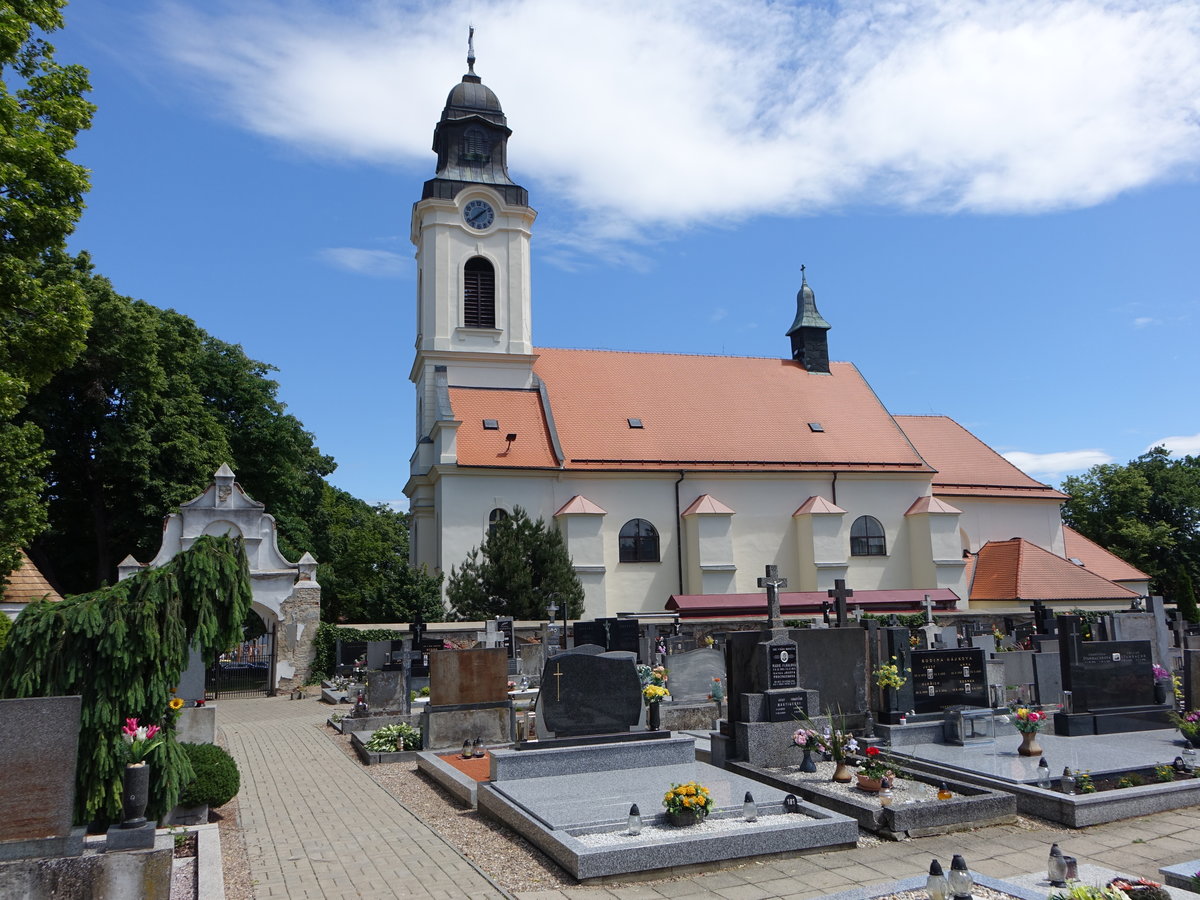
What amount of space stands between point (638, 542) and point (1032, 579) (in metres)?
14.4

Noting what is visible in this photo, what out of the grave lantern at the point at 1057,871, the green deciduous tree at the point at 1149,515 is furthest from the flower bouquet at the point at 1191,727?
the green deciduous tree at the point at 1149,515

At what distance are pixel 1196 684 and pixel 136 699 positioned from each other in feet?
43.8

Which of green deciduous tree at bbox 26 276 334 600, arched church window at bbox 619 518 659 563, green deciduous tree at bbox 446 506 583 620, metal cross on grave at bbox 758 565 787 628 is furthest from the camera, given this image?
arched church window at bbox 619 518 659 563

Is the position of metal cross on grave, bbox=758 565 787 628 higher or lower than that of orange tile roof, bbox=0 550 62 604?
lower

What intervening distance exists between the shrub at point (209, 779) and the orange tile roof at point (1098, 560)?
35.6 meters

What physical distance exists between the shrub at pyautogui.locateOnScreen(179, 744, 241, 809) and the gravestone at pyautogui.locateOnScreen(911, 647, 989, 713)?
8.89 metres

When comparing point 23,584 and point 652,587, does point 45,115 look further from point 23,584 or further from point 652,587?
point 652,587

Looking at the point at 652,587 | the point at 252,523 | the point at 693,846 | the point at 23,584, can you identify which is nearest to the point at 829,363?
the point at 652,587

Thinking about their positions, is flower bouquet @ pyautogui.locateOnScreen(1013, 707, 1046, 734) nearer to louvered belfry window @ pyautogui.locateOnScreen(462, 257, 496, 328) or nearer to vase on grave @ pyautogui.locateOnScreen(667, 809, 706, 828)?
vase on grave @ pyautogui.locateOnScreen(667, 809, 706, 828)

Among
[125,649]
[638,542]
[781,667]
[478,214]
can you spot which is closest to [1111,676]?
[781,667]

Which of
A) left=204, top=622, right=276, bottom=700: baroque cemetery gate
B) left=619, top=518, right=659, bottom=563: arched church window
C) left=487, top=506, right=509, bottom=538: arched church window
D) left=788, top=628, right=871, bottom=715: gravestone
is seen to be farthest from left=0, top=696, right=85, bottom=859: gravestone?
left=619, top=518, right=659, bottom=563: arched church window

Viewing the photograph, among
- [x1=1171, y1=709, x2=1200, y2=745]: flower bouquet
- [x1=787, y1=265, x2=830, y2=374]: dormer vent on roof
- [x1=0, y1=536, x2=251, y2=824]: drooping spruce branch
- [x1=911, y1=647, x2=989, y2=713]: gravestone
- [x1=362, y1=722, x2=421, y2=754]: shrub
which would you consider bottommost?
[x1=362, y1=722, x2=421, y2=754]: shrub

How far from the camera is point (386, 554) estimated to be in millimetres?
54688

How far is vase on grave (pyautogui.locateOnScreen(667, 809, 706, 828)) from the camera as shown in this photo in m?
7.81
